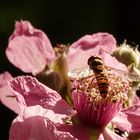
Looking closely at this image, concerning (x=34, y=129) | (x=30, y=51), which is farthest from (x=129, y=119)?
(x=30, y=51)

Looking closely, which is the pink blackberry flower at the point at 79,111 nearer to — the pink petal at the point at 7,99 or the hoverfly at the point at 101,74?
the hoverfly at the point at 101,74

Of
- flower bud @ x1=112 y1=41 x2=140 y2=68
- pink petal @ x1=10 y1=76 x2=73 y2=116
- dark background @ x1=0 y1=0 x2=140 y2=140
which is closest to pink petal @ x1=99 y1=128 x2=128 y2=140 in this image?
pink petal @ x1=10 y1=76 x2=73 y2=116

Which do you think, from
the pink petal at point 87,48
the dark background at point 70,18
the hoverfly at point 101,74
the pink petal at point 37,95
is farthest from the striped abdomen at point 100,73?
the dark background at point 70,18

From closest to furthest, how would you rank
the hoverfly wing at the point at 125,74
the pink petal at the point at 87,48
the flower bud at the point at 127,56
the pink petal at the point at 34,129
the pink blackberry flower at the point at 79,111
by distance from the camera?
the pink petal at the point at 34,129
the pink blackberry flower at the point at 79,111
the hoverfly wing at the point at 125,74
the flower bud at the point at 127,56
the pink petal at the point at 87,48

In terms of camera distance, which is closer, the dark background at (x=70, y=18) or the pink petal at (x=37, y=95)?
the pink petal at (x=37, y=95)

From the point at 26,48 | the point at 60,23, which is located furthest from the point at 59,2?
the point at 26,48

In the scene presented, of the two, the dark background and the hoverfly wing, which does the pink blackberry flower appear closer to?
the hoverfly wing

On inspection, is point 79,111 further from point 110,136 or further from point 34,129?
point 34,129

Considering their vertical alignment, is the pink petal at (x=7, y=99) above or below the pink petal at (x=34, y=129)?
above
